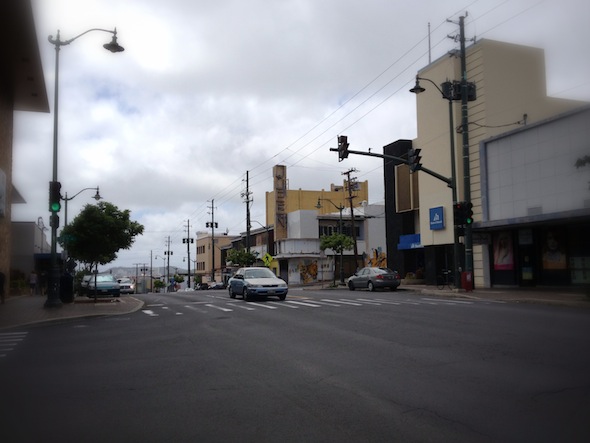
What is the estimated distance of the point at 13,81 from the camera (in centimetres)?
2608

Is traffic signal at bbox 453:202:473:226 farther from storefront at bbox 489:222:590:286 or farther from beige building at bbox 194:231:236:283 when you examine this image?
beige building at bbox 194:231:236:283

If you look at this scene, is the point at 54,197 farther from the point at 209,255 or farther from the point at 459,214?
the point at 209,255

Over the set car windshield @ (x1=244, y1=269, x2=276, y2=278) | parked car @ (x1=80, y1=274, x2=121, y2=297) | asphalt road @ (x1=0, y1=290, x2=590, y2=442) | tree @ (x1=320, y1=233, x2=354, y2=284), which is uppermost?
tree @ (x1=320, y1=233, x2=354, y2=284)

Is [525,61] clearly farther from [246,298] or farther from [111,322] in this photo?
[111,322]

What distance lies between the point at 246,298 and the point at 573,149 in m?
16.3

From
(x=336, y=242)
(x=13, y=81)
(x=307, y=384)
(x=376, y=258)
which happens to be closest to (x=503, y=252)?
(x=336, y=242)

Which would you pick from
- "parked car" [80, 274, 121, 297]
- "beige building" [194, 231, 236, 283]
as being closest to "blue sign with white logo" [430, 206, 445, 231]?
"parked car" [80, 274, 121, 297]

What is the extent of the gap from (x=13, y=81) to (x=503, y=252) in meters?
27.6

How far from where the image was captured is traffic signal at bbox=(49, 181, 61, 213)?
19.7 metres

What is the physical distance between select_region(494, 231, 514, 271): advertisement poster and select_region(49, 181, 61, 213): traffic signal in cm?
2280

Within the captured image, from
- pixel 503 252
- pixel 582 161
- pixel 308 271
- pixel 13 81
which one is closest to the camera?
pixel 582 161

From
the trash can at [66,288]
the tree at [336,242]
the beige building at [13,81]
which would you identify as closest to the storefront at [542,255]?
the tree at [336,242]

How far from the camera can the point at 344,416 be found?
5707 mm

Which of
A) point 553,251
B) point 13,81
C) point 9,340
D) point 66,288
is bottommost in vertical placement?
point 9,340
